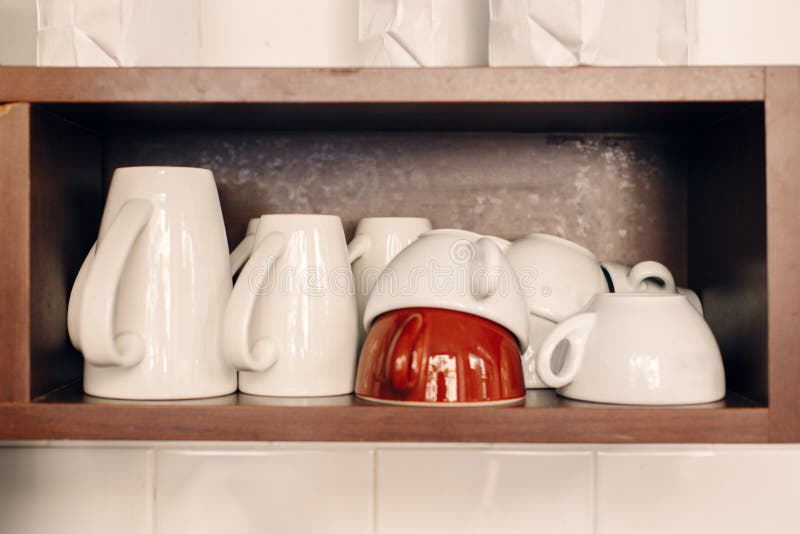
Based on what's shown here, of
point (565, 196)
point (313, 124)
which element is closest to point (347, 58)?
point (313, 124)

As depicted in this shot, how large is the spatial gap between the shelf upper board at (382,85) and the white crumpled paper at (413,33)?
0.23 feet

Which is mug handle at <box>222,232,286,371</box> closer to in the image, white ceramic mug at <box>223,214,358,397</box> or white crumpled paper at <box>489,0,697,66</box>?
white ceramic mug at <box>223,214,358,397</box>

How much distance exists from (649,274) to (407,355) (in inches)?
9.5

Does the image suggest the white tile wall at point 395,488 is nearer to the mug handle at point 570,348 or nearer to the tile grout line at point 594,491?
the tile grout line at point 594,491

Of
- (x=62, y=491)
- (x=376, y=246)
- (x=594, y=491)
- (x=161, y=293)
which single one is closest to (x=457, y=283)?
(x=376, y=246)

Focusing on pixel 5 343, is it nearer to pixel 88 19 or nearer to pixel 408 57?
pixel 88 19

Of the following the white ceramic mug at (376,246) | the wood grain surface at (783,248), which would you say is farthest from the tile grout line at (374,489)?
the wood grain surface at (783,248)

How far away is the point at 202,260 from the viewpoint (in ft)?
2.05

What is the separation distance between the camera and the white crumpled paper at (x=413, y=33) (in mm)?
635

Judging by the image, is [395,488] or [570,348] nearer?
[570,348]

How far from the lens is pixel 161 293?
0.61 m

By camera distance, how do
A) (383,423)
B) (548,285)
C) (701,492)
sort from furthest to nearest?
(701,492), (548,285), (383,423)

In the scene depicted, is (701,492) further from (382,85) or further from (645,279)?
(382,85)

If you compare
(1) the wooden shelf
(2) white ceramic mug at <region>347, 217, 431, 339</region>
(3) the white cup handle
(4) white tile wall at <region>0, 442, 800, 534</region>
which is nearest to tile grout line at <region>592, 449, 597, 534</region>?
(4) white tile wall at <region>0, 442, 800, 534</region>
